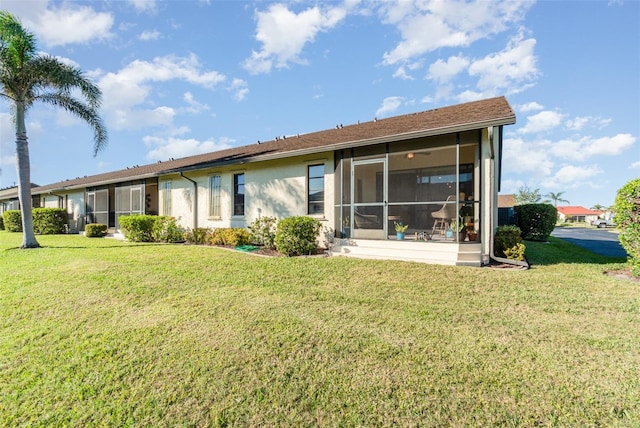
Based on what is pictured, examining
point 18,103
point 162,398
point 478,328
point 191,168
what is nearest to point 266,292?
point 162,398

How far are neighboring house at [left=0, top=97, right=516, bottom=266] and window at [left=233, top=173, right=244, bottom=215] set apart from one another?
0.14 ft

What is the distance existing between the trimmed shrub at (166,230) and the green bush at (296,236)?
674cm

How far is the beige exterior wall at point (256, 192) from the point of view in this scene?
10406 millimetres

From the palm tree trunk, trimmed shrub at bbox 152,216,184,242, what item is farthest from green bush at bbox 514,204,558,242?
the palm tree trunk

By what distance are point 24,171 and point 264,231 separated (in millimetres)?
10658

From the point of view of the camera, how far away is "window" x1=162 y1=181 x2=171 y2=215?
14.9 meters

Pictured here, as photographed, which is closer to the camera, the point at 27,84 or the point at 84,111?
the point at 27,84

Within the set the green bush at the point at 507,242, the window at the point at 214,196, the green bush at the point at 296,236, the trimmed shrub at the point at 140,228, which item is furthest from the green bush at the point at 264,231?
the green bush at the point at 507,242

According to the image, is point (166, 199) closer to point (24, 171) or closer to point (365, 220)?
point (24, 171)

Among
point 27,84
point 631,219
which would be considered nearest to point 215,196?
point 27,84

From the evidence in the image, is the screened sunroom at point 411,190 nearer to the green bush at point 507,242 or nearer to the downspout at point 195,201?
the green bush at point 507,242

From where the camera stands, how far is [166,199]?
14984mm

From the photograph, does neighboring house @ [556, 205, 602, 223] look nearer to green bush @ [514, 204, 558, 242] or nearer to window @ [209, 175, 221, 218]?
green bush @ [514, 204, 558, 242]

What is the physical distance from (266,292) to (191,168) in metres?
9.32
